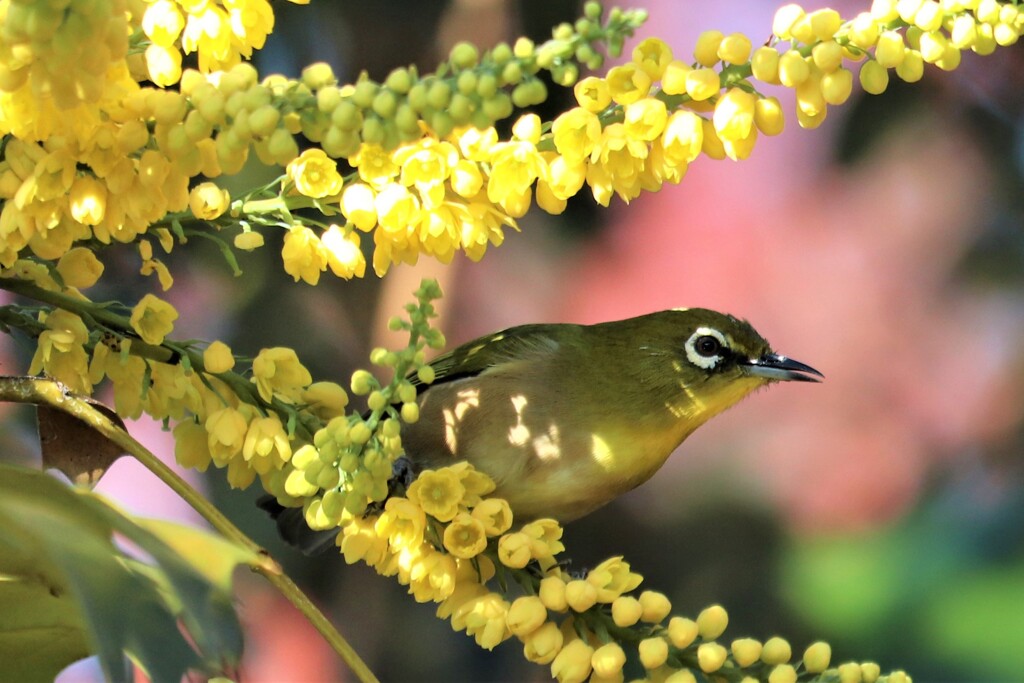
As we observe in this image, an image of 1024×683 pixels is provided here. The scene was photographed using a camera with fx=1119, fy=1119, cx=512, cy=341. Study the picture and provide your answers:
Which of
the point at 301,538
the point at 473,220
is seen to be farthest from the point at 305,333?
the point at 473,220

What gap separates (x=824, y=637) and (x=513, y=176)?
2.86 ft

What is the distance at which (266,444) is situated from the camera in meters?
0.45

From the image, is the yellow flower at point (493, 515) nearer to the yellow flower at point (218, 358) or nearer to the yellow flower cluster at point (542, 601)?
the yellow flower cluster at point (542, 601)

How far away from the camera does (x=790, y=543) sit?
1199 mm

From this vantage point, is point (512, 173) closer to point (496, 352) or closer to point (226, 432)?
point (226, 432)

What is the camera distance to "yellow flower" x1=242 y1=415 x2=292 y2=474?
450mm

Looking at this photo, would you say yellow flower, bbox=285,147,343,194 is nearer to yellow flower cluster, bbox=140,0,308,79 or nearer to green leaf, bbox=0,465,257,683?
yellow flower cluster, bbox=140,0,308,79

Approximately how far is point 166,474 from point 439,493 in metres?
0.12

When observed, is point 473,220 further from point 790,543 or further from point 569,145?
point 790,543

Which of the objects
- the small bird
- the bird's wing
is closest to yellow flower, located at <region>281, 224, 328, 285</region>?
the small bird

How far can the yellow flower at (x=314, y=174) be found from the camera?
1.39 ft

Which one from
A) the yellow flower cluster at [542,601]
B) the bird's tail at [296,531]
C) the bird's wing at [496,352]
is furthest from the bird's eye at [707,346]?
the yellow flower cluster at [542,601]

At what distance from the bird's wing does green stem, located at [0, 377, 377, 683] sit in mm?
523

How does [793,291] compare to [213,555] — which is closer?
[213,555]
